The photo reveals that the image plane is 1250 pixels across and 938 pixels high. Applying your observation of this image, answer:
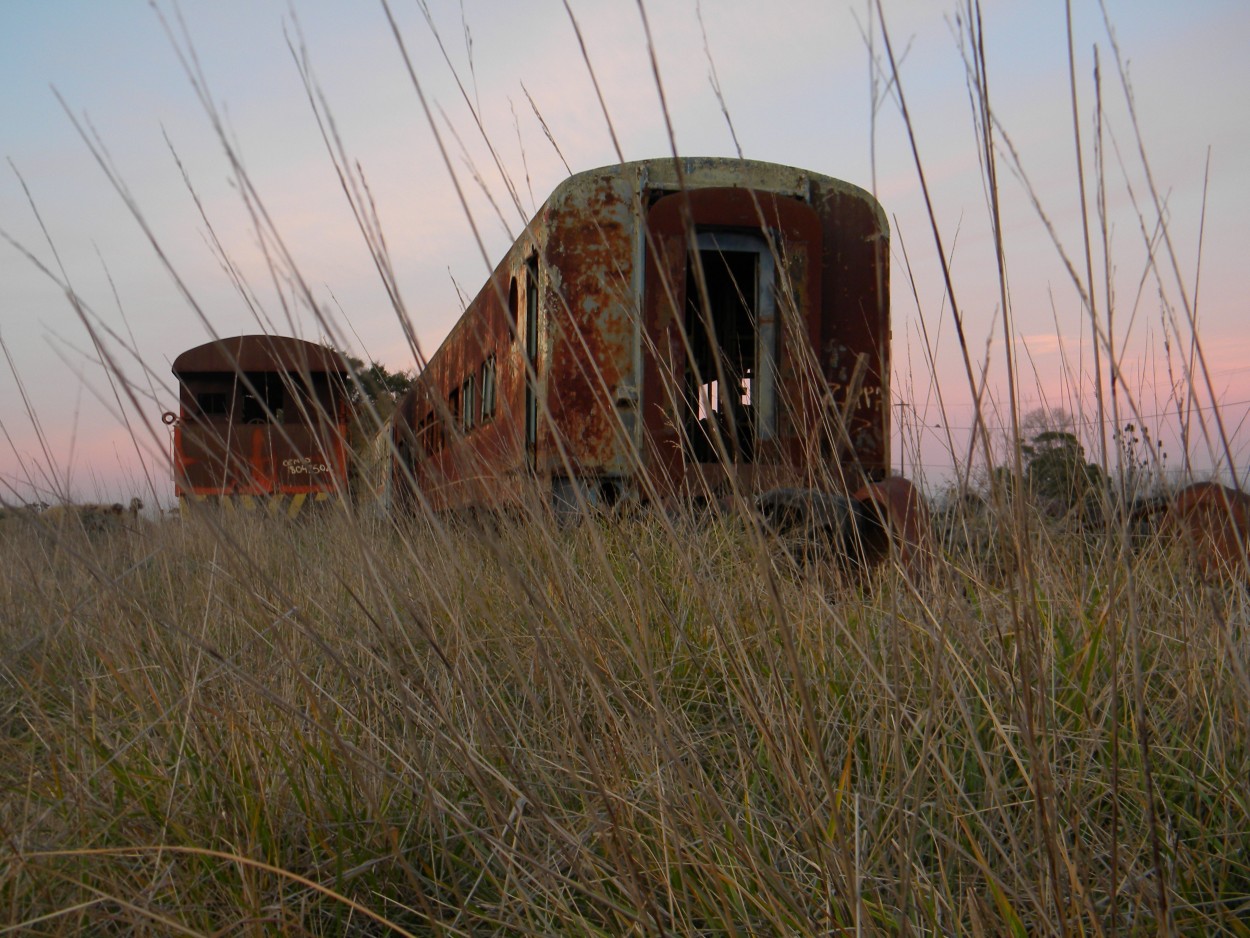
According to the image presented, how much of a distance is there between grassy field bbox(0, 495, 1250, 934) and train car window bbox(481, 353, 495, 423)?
147 inches

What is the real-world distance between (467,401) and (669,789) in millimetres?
5688

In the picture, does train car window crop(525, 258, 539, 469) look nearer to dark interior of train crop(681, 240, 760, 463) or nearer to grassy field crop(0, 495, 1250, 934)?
dark interior of train crop(681, 240, 760, 463)

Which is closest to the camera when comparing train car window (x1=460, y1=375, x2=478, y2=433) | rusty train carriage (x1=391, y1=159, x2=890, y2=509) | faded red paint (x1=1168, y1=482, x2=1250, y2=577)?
faded red paint (x1=1168, y1=482, x2=1250, y2=577)

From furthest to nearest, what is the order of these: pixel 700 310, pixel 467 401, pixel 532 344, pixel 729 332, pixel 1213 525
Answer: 1. pixel 467 401
2. pixel 532 344
3. pixel 729 332
4. pixel 700 310
5. pixel 1213 525

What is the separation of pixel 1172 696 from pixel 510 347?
12.6ft

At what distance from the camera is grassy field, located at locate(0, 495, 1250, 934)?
997 mm

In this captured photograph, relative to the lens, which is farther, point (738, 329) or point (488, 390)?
point (488, 390)

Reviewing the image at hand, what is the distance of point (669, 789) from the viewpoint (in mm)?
1369

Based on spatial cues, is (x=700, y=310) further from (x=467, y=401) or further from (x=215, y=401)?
(x=215, y=401)

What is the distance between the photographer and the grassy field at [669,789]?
1.00 meters

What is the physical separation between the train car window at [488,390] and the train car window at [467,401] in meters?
0.44

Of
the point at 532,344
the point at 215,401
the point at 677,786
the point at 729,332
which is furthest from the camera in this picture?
the point at 215,401

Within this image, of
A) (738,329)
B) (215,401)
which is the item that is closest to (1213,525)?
(738,329)

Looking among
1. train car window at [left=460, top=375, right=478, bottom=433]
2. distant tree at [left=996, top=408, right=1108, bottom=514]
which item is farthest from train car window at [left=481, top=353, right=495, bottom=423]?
distant tree at [left=996, top=408, right=1108, bottom=514]
